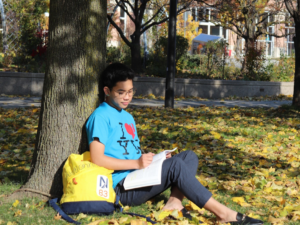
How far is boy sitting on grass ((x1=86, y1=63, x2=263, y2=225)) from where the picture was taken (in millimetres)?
3135

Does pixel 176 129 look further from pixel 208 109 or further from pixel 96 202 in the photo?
pixel 96 202

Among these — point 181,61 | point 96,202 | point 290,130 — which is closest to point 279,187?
point 96,202

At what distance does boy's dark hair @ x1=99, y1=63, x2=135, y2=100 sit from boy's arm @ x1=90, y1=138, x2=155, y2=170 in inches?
20.8

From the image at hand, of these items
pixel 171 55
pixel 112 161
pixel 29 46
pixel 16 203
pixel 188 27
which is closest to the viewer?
pixel 112 161

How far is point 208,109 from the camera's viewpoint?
10219mm

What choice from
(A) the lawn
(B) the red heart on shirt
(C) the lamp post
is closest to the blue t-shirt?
(B) the red heart on shirt

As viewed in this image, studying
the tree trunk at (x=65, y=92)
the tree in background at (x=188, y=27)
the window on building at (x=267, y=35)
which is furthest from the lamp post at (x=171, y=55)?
the tree in background at (x=188, y=27)

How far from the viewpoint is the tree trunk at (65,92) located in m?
3.60

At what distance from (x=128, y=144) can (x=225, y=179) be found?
5.33 ft

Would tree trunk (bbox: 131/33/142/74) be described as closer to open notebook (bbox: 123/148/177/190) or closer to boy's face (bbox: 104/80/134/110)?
boy's face (bbox: 104/80/134/110)

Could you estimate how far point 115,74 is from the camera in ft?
11.2

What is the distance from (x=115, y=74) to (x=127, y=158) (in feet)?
2.34

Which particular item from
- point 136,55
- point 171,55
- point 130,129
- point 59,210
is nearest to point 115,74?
point 130,129

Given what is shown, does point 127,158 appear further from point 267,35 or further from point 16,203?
point 267,35
